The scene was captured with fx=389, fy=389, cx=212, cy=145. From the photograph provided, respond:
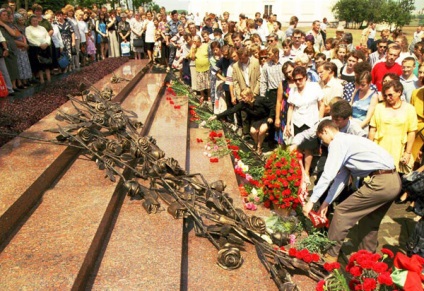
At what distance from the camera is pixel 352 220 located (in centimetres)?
370

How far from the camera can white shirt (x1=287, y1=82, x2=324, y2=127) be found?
5.27 metres

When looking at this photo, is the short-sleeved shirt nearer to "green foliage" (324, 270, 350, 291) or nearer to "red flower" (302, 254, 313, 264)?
"red flower" (302, 254, 313, 264)

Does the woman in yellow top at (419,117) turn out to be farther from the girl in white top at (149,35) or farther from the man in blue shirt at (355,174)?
the girl in white top at (149,35)

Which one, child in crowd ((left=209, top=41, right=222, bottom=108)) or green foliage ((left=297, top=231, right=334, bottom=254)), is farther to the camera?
child in crowd ((left=209, top=41, right=222, bottom=108))

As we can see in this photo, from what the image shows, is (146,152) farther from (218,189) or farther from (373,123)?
(373,123)

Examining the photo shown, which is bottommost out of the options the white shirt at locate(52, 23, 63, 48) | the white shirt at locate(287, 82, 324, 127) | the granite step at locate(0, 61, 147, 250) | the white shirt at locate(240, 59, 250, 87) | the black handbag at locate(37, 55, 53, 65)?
the granite step at locate(0, 61, 147, 250)

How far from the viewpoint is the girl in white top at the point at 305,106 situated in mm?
5250

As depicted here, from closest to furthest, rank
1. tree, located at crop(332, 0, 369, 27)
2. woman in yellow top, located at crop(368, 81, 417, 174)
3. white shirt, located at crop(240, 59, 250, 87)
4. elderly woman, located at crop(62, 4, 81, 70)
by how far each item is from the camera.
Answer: woman in yellow top, located at crop(368, 81, 417, 174), white shirt, located at crop(240, 59, 250, 87), elderly woman, located at crop(62, 4, 81, 70), tree, located at crop(332, 0, 369, 27)

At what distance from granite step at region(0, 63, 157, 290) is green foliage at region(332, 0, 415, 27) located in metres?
54.6

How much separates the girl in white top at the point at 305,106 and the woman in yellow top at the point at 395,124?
0.83 metres

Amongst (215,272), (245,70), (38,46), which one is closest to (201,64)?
(245,70)

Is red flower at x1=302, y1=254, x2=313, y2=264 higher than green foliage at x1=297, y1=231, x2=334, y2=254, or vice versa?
red flower at x1=302, y1=254, x2=313, y2=264

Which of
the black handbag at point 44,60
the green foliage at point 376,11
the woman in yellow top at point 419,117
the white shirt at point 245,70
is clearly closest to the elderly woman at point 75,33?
the black handbag at point 44,60

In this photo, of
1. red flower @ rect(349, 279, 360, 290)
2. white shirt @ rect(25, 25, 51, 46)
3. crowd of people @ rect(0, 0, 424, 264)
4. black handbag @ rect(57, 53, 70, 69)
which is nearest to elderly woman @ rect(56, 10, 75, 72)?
crowd of people @ rect(0, 0, 424, 264)
